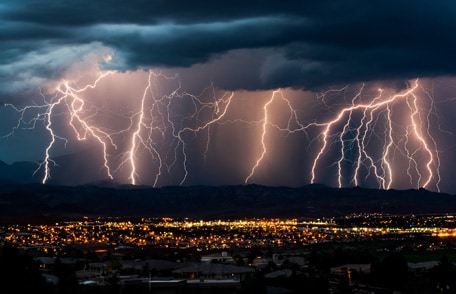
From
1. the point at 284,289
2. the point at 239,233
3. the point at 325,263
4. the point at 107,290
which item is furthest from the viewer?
the point at 239,233

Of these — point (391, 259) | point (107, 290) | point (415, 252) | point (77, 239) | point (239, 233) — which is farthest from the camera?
point (239, 233)

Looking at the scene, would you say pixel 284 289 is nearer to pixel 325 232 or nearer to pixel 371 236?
pixel 371 236

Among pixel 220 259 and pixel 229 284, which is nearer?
pixel 229 284

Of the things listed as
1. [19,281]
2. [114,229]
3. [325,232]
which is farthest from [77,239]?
[19,281]

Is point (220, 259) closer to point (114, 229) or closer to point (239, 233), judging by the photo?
point (239, 233)

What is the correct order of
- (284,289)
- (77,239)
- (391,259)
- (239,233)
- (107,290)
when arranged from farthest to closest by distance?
(239,233)
(77,239)
(391,259)
(284,289)
(107,290)

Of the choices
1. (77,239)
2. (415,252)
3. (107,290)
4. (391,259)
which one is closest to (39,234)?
(77,239)
